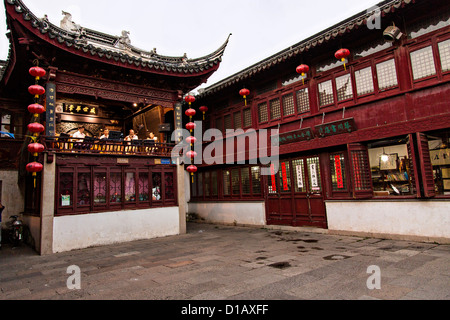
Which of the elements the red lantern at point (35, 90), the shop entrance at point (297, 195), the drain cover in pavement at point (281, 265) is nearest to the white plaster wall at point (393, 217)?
the shop entrance at point (297, 195)

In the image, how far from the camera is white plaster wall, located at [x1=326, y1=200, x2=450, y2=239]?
A: 7117mm

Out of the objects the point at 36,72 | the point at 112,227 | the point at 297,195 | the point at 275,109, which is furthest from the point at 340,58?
the point at 112,227

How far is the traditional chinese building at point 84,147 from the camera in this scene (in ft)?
28.0

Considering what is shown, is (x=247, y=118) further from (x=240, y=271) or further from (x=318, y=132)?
(x=240, y=271)

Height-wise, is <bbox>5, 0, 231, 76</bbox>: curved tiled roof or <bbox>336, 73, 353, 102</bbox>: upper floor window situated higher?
<bbox>5, 0, 231, 76</bbox>: curved tiled roof

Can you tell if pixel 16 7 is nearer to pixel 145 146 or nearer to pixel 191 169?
pixel 145 146

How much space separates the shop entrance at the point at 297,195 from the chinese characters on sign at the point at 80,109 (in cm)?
928

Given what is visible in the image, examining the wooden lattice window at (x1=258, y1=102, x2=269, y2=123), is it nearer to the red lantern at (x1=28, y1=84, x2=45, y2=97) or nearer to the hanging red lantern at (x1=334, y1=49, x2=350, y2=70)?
the hanging red lantern at (x1=334, y1=49, x2=350, y2=70)

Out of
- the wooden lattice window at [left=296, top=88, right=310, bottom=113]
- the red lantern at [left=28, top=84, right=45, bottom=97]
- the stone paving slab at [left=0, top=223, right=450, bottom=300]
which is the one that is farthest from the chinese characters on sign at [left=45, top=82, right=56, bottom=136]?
the wooden lattice window at [left=296, top=88, right=310, bottom=113]

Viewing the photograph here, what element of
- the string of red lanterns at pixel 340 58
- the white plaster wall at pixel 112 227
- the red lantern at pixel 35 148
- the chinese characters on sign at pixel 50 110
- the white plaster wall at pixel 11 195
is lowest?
the white plaster wall at pixel 112 227

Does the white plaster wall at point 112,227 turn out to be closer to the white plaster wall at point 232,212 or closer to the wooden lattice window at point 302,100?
the white plaster wall at point 232,212

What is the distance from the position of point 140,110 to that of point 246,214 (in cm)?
730

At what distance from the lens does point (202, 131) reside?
14867mm

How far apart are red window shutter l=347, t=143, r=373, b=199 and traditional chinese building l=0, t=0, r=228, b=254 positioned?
639 centimetres
